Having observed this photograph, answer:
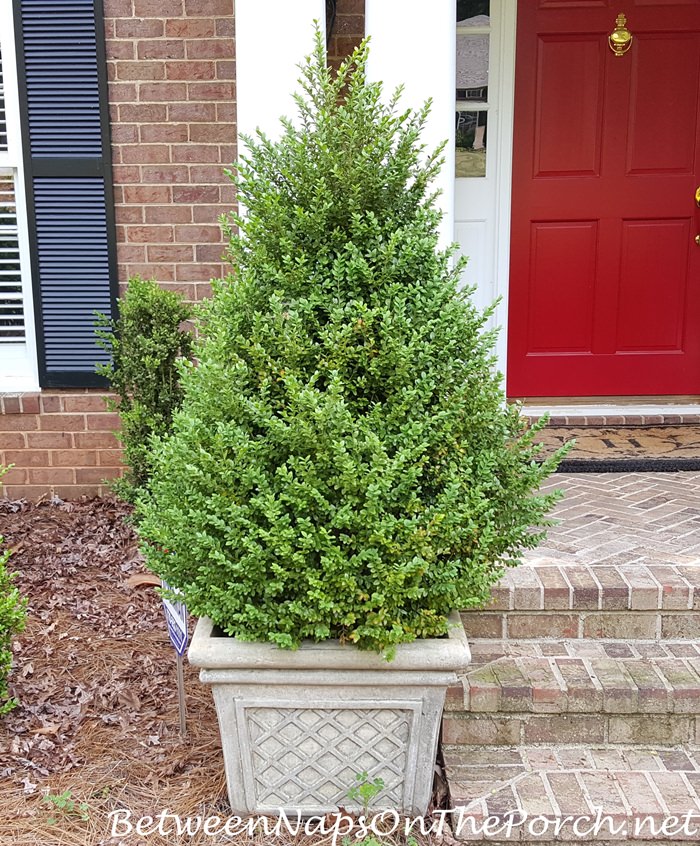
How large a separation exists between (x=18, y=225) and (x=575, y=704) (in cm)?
364

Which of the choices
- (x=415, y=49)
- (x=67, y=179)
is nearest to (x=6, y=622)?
(x=415, y=49)

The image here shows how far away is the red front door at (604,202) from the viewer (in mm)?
4691

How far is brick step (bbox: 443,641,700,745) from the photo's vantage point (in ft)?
8.54

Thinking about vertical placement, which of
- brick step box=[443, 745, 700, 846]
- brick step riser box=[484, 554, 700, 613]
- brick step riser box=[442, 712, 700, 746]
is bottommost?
brick step box=[443, 745, 700, 846]

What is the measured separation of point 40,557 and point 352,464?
8.50ft

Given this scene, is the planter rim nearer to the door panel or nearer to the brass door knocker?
the door panel

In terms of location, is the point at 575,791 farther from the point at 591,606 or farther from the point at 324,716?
the point at 324,716

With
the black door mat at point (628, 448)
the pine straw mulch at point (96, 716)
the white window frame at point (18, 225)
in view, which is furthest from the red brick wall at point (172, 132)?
the black door mat at point (628, 448)

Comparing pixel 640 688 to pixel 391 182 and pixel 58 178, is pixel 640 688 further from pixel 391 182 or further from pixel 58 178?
pixel 58 178

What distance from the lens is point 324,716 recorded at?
2.26 m

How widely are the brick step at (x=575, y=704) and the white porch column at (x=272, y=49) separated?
214cm

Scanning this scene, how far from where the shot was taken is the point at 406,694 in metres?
2.23

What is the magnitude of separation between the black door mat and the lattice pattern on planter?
2062 millimetres

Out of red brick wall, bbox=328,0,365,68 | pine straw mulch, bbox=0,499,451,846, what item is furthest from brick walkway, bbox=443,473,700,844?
red brick wall, bbox=328,0,365,68
